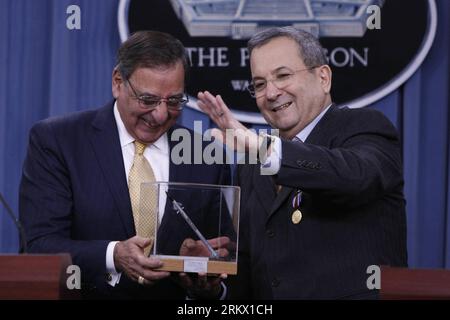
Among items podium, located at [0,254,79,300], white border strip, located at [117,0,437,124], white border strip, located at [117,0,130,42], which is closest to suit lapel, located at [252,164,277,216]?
white border strip, located at [117,0,437,124]

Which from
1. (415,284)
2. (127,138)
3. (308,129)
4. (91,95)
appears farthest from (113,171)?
(415,284)

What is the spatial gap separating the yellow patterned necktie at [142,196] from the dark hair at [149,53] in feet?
0.78

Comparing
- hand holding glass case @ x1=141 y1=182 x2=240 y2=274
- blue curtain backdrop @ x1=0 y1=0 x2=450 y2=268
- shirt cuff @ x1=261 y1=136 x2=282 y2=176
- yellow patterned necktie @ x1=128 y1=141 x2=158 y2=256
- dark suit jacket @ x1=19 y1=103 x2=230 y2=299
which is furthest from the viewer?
blue curtain backdrop @ x1=0 y1=0 x2=450 y2=268

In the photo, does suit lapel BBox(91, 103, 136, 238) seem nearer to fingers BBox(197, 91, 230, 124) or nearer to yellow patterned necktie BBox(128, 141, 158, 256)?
yellow patterned necktie BBox(128, 141, 158, 256)

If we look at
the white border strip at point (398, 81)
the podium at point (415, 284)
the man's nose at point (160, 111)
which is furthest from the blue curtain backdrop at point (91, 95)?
the podium at point (415, 284)

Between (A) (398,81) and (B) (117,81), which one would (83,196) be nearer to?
(B) (117,81)

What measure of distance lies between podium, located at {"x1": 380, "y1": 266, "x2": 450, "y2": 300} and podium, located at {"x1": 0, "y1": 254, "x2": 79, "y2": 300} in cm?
71

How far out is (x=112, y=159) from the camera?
301 cm

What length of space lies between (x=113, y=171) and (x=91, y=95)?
69 cm

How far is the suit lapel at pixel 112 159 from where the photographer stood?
2955 millimetres

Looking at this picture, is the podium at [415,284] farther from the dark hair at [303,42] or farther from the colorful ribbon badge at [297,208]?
the dark hair at [303,42]

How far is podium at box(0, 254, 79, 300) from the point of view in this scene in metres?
2.22
